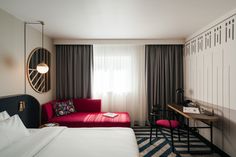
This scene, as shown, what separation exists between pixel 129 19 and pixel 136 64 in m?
1.74

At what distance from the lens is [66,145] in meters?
1.76

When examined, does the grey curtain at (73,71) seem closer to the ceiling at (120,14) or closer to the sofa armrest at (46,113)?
the ceiling at (120,14)

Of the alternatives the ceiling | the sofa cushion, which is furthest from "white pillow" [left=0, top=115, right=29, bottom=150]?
the ceiling

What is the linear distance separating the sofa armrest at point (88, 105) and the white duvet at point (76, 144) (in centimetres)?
175

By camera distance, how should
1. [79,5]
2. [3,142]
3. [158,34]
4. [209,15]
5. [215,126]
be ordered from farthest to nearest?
[158,34] → [215,126] → [209,15] → [79,5] → [3,142]

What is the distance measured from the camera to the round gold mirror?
282 centimetres

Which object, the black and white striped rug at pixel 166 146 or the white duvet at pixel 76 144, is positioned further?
the black and white striped rug at pixel 166 146

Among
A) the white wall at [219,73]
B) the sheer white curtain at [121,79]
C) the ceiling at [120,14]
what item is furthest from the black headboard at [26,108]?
the white wall at [219,73]

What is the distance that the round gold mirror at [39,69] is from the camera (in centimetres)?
282

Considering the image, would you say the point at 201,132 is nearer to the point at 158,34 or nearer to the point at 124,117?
the point at 124,117

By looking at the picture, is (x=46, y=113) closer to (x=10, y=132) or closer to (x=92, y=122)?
(x=92, y=122)

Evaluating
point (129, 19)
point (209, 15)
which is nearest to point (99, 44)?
point (129, 19)

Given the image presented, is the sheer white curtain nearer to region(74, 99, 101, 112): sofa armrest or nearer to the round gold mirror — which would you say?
region(74, 99, 101, 112): sofa armrest

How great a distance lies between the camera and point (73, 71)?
4.20 m
